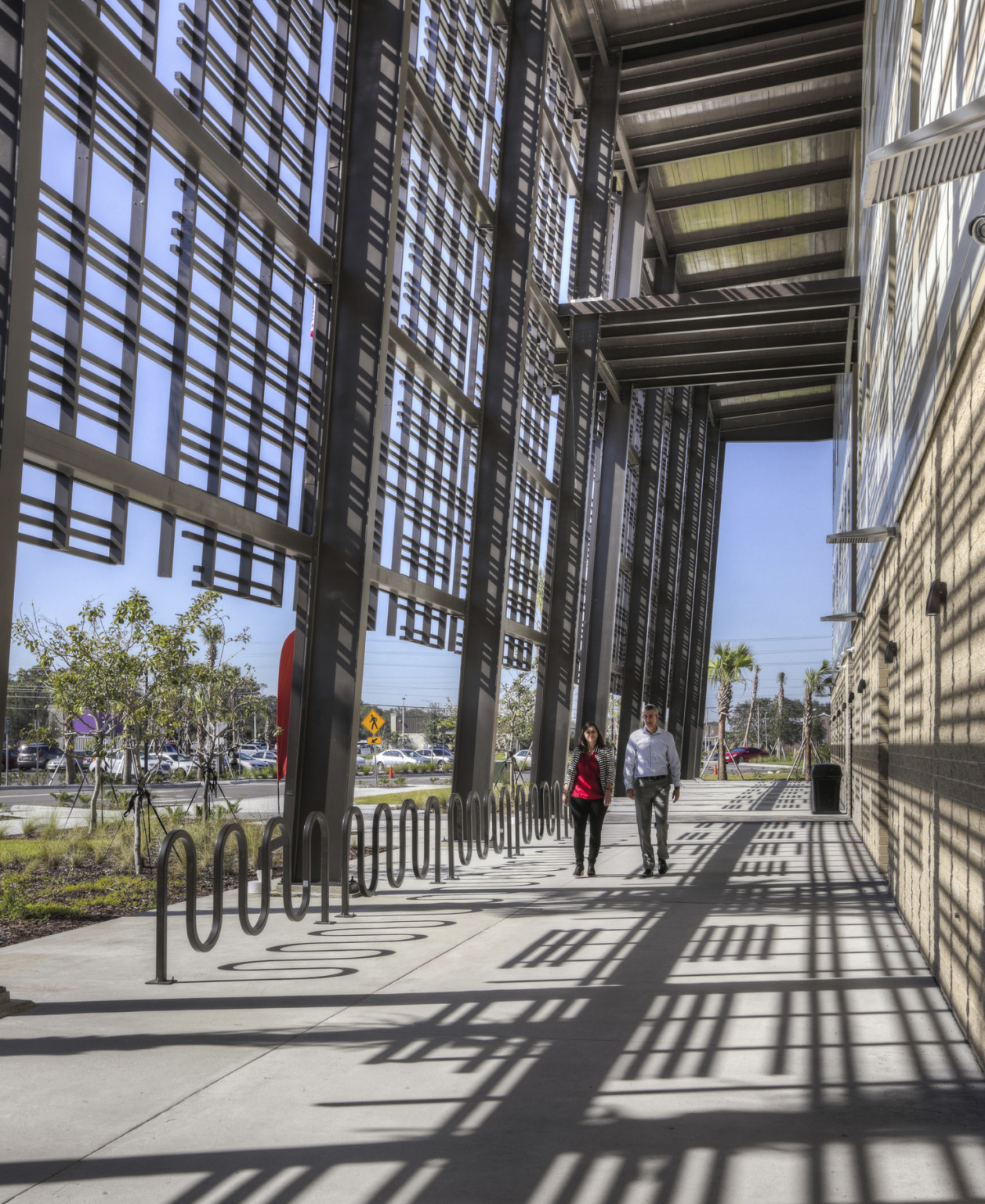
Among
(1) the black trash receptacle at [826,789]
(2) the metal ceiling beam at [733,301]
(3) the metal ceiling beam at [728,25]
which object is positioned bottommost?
(1) the black trash receptacle at [826,789]

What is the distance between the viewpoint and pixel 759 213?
1072 inches

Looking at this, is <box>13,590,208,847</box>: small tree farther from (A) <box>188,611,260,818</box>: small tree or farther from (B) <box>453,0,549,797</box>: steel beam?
(B) <box>453,0,549,797</box>: steel beam

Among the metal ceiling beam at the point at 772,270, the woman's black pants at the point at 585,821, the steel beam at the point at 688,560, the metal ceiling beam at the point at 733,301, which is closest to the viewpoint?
the woman's black pants at the point at 585,821

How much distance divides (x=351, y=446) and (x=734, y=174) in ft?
63.1

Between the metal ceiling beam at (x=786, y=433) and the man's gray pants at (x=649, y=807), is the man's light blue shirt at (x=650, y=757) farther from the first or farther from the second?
the metal ceiling beam at (x=786, y=433)

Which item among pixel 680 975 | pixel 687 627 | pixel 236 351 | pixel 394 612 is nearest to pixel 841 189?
pixel 687 627

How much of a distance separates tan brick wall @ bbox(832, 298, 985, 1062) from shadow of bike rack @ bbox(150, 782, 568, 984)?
3.84 metres

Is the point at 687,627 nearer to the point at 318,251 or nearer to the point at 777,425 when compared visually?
the point at 777,425

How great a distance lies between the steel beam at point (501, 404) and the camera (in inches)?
595

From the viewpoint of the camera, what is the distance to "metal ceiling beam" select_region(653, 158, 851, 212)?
2470cm

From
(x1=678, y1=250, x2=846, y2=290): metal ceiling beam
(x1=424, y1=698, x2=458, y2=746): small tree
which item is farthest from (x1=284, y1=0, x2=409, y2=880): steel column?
(x1=424, y1=698, x2=458, y2=746): small tree

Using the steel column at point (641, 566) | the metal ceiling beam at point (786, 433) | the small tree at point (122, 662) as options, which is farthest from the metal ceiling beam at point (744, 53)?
the metal ceiling beam at point (786, 433)

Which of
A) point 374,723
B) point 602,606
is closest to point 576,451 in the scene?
point 602,606

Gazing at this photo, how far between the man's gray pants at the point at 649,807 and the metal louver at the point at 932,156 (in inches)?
316
